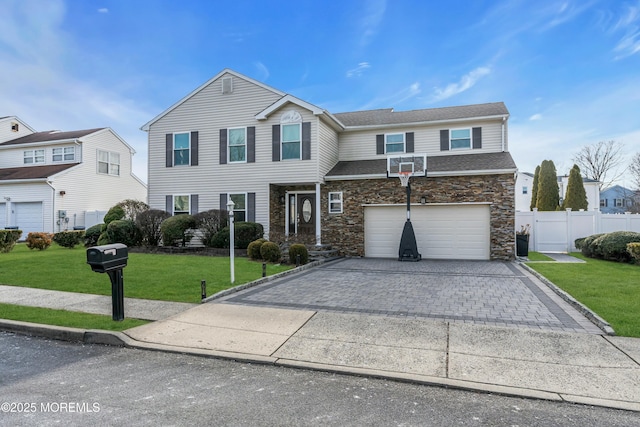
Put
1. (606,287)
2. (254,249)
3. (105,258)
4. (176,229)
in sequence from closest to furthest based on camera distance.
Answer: (105,258), (606,287), (254,249), (176,229)

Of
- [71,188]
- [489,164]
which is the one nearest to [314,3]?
[489,164]

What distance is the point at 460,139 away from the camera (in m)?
16.1

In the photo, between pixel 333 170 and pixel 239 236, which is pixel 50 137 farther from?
pixel 333 170

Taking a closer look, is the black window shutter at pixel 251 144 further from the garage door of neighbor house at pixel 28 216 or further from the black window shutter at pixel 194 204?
the garage door of neighbor house at pixel 28 216

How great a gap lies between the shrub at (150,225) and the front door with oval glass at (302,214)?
557 cm

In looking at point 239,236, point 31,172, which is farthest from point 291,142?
point 31,172

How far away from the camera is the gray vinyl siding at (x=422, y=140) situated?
51.5ft

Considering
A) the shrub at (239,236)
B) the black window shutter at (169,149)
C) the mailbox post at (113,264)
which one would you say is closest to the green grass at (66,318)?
the mailbox post at (113,264)

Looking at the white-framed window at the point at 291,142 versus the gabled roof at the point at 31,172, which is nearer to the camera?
the white-framed window at the point at 291,142

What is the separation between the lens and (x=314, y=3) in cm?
1266

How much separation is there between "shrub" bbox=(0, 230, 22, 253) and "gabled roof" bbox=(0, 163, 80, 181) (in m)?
7.56

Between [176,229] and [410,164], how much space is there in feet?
31.8

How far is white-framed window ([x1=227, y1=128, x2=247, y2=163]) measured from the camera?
16250mm

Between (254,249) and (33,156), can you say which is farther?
(33,156)
